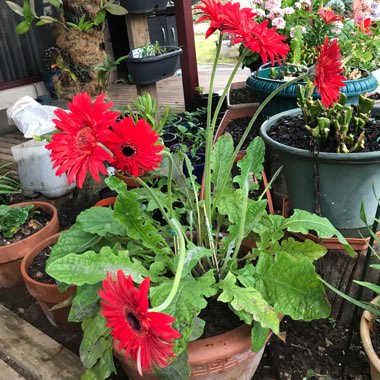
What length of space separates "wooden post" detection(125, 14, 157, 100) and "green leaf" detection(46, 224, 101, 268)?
2.03 metres

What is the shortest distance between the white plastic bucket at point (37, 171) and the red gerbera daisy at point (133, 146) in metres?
1.66

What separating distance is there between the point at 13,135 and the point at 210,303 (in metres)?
3.17

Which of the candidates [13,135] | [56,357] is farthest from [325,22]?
[13,135]

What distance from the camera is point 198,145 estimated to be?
2.44 metres

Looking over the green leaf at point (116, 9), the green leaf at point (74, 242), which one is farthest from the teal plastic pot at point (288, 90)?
the green leaf at point (74, 242)

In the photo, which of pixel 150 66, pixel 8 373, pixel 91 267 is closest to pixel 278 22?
pixel 150 66

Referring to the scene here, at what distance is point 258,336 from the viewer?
1062 millimetres

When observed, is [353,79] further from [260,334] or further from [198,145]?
[260,334]

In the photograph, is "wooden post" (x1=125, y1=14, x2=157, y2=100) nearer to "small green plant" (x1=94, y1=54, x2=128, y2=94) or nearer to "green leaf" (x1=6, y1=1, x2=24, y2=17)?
"small green plant" (x1=94, y1=54, x2=128, y2=94)

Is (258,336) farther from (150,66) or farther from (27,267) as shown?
(150,66)

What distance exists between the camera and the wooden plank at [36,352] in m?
1.42

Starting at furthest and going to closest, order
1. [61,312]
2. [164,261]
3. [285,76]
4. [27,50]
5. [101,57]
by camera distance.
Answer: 1. [27,50]
2. [101,57]
3. [285,76]
4. [61,312]
5. [164,261]

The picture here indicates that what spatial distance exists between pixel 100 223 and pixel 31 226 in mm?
868

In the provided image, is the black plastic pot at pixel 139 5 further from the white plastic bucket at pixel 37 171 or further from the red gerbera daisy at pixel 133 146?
the red gerbera daisy at pixel 133 146
